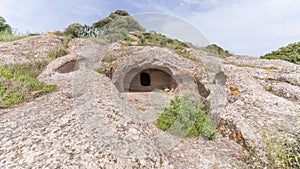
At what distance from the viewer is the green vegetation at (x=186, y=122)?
4126mm

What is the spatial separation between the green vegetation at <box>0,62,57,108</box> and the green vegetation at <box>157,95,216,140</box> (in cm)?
391

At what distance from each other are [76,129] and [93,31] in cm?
1546

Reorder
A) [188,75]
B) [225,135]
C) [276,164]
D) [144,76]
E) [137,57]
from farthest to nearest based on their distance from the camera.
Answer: [144,76] < [137,57] < [188,75] < [225,135] < [276,164]

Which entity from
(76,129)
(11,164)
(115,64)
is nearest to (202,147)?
(76,129)

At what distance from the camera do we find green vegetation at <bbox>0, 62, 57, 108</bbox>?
13.9ft

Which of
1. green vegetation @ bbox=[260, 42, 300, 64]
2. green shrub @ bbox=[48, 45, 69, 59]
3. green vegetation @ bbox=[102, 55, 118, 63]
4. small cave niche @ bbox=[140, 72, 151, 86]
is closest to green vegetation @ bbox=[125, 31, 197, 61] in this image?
green vegetation @ bbox=[102, 55, 118, 63]

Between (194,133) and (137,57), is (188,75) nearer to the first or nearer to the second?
(137,57)

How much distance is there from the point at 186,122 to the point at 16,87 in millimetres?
5320

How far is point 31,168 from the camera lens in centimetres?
202

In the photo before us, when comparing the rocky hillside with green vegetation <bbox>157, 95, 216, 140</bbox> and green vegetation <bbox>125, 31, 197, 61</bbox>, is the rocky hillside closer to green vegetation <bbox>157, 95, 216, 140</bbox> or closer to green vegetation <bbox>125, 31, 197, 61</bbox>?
green vegetation <bbox>157, 95, 216, 140</bbox>

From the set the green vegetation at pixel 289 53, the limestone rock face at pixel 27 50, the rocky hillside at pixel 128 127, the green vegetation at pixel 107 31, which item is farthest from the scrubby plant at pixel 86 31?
the green vegetation at pixel 289 53

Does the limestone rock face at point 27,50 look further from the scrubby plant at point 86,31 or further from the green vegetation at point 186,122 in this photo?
the green vegetation at point 186,122

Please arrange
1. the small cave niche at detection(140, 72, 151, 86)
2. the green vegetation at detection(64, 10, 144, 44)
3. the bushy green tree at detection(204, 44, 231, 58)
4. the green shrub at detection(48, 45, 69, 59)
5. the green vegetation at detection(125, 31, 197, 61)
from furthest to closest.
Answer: the small cave niche at detection(140, 72, 151, 86), the green vegetation at detection(64, 10, 144, 44), the bushy green tree at detection(204, 44, 231, 58), the green vegetation at detection(125, 31, 197, 61), the green shrub at detection(48, 45, 69, 59)

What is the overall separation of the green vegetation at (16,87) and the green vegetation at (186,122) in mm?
3910
